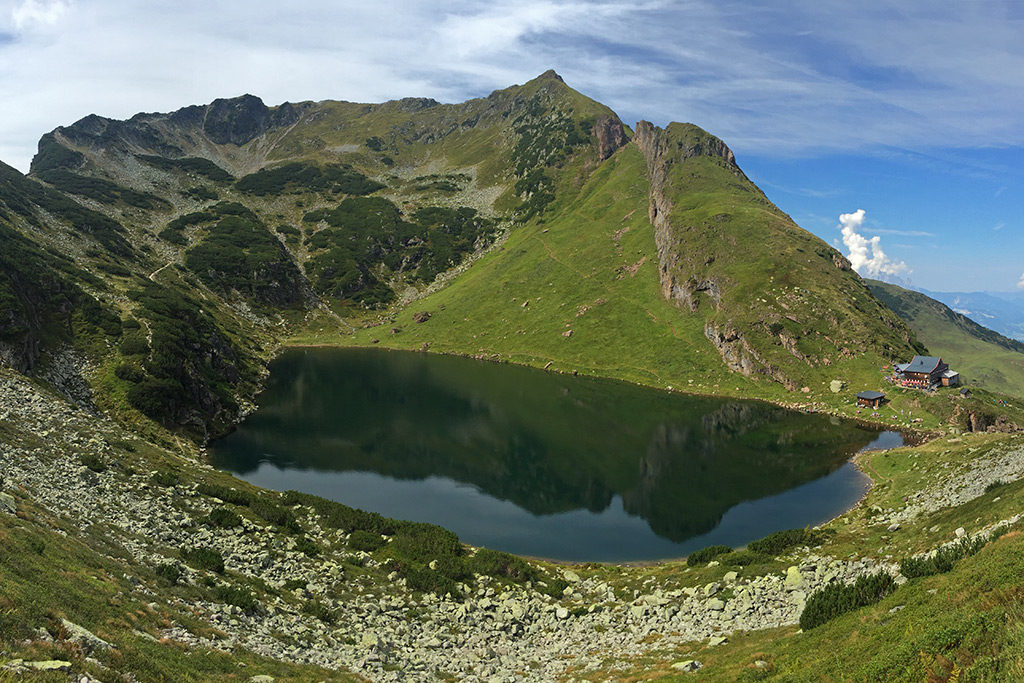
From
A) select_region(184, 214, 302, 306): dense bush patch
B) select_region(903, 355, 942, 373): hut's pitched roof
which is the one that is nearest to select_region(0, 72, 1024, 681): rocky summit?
select_region(903, 355, 942, 373): hut's pitched roof

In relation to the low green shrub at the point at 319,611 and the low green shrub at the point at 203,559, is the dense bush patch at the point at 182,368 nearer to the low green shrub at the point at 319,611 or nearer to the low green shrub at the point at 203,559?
the low green shrub at the point at 203,559

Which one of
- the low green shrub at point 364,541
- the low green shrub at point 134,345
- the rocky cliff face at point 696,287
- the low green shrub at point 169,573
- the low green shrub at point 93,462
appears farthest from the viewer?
the rocky cliff face at point 696,287

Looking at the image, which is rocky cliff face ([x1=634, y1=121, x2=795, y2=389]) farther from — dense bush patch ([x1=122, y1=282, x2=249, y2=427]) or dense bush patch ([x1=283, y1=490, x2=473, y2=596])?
dense bush patch ([x1=122, y1=282, x2=249, y2=427])

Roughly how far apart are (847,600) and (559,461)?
55592 millimetres

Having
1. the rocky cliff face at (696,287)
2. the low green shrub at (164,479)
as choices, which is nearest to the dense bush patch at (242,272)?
the rocky cliff face at (696,287)

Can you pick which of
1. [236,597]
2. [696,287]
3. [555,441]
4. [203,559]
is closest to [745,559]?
[236,597]

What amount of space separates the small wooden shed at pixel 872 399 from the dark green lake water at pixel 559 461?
32.7 ft

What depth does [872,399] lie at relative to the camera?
314ft

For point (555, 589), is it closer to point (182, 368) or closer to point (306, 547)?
point (306, 547)

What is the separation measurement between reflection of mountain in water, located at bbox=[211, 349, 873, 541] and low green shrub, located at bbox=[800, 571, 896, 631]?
33.3 m

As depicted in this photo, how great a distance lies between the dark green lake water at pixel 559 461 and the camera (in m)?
56.3

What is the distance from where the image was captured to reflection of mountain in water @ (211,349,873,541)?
2596 inches

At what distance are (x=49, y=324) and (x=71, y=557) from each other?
67783 millimetres

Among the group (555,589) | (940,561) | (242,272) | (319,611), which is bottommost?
(555,589)
